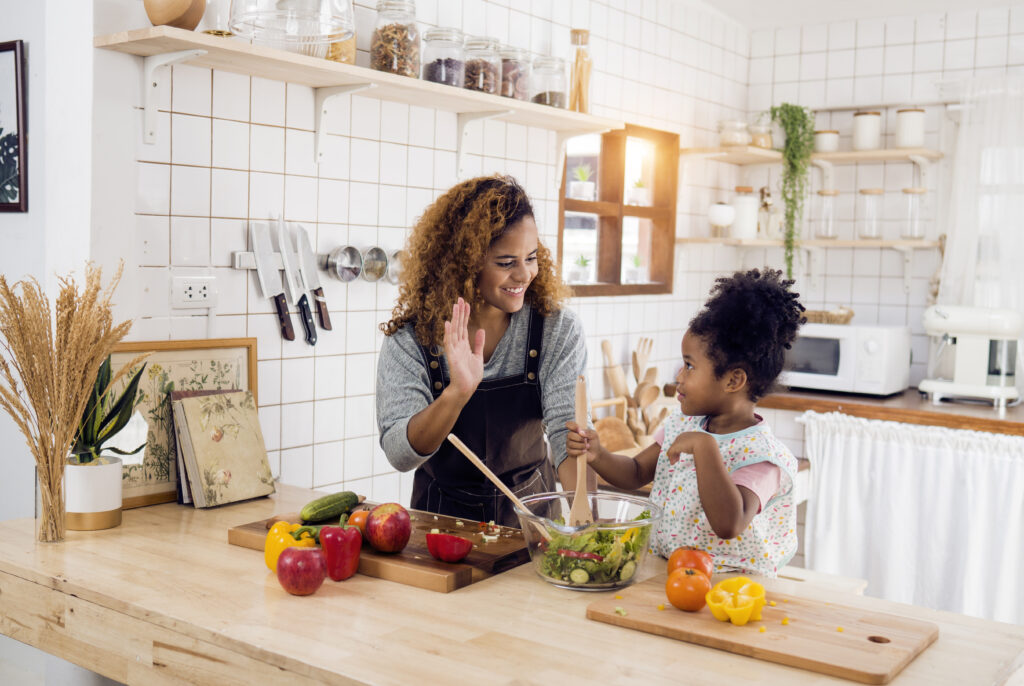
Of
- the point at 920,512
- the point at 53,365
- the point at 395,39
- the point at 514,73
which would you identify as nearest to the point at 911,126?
the point at 920,512

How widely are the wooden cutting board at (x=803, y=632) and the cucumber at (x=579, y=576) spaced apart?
50 millimetres

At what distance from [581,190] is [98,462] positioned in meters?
2.08

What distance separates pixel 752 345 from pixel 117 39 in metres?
1.35

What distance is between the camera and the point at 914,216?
392 centimetres

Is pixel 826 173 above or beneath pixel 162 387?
above

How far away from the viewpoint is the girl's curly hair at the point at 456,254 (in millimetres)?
1923

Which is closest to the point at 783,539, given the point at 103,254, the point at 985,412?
the point at 103,254

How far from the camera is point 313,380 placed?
243cm

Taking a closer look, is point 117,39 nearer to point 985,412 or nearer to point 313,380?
point 313,380

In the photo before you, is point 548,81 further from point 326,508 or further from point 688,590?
point 688,590

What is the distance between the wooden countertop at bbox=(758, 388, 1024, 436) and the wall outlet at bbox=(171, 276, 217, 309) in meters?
1.90

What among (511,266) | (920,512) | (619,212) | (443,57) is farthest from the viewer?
(619,212)

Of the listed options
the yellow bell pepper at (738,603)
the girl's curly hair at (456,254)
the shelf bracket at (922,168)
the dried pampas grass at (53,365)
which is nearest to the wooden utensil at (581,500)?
the yellow bell pepper at (738,603)

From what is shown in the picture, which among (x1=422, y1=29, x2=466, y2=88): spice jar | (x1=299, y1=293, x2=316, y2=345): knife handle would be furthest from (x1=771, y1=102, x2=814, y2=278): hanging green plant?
(x1=299, y1=293, x2=316, y2=345): knife handle
